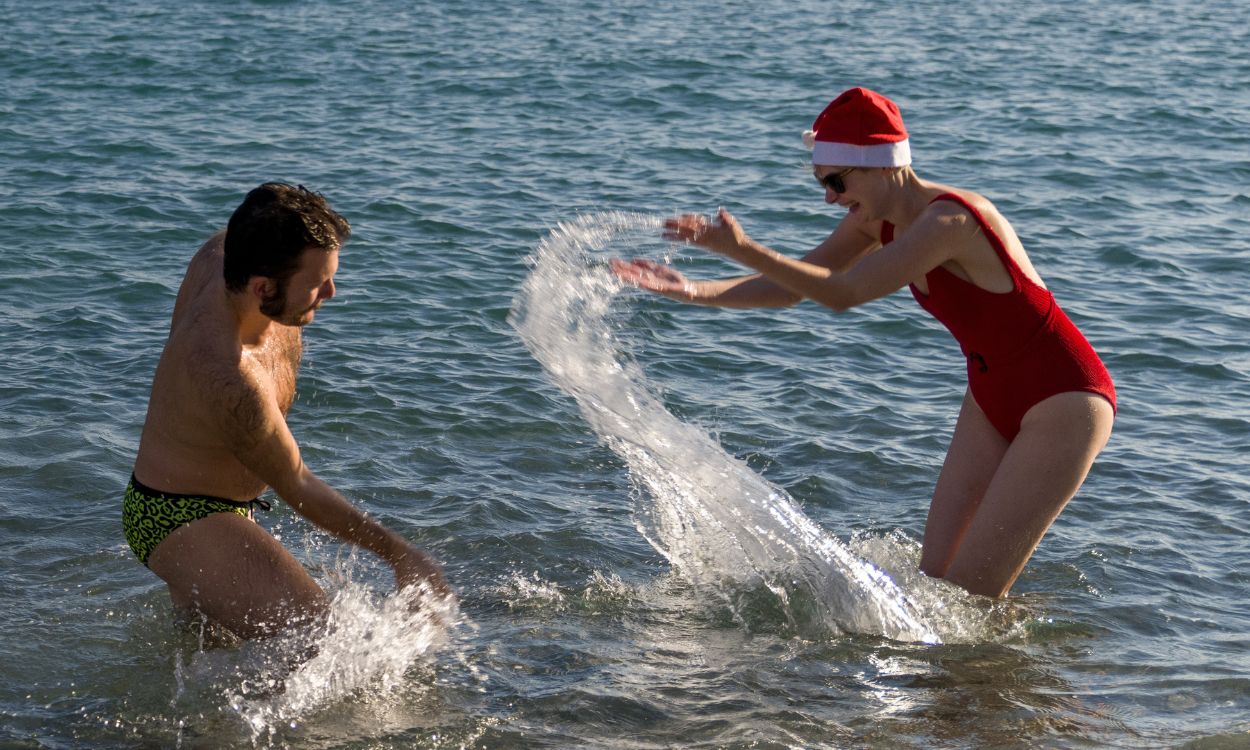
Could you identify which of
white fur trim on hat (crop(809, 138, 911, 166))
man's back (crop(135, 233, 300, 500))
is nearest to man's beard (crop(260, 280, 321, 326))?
man's back (crop(135, 233, 300, 500))

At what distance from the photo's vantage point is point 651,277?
520cm

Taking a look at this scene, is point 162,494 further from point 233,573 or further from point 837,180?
point 837,180

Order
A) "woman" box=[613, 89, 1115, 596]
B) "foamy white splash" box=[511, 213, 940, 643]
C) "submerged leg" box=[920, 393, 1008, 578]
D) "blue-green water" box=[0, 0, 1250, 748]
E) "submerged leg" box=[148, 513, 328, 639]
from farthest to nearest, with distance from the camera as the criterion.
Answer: "foamy white splash" box=[511, 213, 940, 643], "submerged leg" box=[920, 393, 1008, 578], "blue-green water" box=[0, 0, 1250, 748], "woman" box=[613, 89, 1115, 596], "submerged leg" box=[148, 513, 328, 639]

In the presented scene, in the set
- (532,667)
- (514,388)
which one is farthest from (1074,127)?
(532,667)

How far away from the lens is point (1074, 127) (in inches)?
658

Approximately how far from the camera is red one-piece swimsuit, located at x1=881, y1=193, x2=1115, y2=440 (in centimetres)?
520

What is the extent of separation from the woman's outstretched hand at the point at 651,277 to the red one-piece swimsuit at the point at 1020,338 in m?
0.95

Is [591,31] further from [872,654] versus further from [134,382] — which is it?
[872,654]

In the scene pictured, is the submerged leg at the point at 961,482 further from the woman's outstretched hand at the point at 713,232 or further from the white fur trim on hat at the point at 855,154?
the woman's outstretched hand at the point at 713,232

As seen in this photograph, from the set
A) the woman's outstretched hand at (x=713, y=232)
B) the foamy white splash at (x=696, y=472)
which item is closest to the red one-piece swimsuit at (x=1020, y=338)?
the woman's outstretched hand at (x=713, y=232)

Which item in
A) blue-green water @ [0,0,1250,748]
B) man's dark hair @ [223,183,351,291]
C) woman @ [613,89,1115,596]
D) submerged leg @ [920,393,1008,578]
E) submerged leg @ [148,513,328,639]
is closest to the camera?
man's dark hair @ [223,183,351,291]

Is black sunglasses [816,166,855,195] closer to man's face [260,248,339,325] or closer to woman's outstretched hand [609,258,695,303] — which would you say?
woman's outstretched hand [609,258,695,303]

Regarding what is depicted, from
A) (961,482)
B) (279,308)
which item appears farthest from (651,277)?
(961,482)

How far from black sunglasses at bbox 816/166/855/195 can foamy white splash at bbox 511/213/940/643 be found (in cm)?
79
